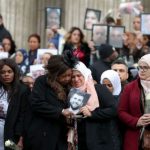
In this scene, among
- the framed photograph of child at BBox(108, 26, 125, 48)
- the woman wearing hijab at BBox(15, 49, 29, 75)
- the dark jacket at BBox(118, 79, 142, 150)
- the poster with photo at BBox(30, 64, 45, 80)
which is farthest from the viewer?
the woman wearing hijab at BBox(15, 49, 29, 75)

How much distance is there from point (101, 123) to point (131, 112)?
371 mm

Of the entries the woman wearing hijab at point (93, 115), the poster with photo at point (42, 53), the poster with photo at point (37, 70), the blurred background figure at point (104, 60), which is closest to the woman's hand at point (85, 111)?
the woman wearing hijab at point (93, 115)

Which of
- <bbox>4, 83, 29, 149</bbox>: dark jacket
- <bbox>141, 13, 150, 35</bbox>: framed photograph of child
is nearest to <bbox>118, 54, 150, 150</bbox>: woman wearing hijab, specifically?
→ <bbox>4, 83, 29, 149</bbox>: dark jacket

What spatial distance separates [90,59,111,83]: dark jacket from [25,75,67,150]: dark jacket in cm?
273

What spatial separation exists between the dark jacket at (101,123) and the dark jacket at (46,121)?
0.32 metres

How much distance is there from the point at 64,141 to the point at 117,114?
0.65 m

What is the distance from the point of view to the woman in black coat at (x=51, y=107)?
8.20 metres

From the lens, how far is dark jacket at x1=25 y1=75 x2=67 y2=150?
825 centimetres

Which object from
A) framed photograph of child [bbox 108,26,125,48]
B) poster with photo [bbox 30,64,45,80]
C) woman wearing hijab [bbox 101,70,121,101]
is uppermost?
framed photograph of child [bbox 108,26,125,48]

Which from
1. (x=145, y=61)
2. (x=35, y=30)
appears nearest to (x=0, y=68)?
(x=145, y=61)

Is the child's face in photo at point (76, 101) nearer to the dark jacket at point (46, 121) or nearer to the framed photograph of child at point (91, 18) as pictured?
the dark jacket at point (46, 121)

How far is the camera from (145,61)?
829 cm

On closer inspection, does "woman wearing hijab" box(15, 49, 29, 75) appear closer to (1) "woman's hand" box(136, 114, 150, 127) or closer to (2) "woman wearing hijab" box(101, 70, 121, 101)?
(2) "woman wearing hijab" box(101, 70, 121, 101)

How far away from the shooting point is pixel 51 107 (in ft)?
27.0
